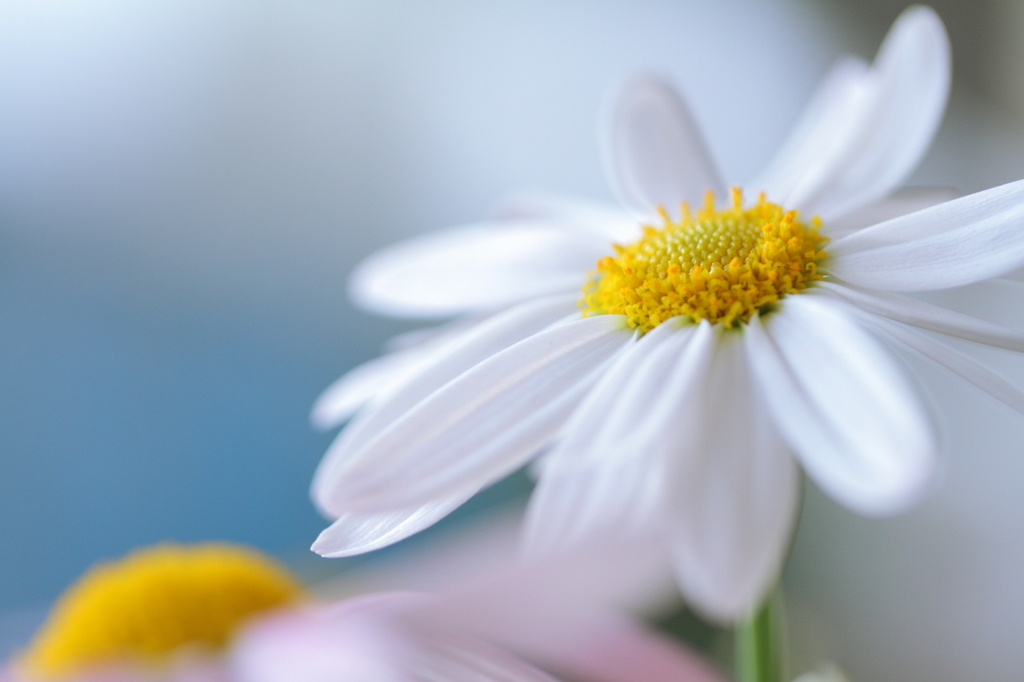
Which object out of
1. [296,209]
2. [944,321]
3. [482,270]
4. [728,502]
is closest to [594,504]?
[728,502]

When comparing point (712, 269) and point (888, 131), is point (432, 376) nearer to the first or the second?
point (712, 269)

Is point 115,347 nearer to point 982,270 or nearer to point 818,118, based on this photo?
point 818,118

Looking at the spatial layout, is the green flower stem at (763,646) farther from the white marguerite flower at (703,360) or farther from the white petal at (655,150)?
the white petal at (655,150)

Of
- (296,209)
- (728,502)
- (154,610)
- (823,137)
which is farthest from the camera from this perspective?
(296,209)

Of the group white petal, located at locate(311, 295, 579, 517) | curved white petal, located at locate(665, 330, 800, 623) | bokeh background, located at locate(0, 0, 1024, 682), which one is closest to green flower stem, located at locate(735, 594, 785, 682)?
curved white petal, located at locate(665, 330, 800, 623)

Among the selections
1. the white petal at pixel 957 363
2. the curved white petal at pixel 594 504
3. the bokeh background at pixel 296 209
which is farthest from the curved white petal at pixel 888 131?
the bokeh background at pixel 296 209

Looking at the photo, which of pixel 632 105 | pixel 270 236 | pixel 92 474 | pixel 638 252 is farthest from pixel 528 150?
pixel 638 252
